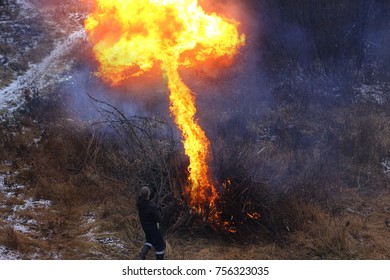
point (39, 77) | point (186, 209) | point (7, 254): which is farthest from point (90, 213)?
point (39, 77)

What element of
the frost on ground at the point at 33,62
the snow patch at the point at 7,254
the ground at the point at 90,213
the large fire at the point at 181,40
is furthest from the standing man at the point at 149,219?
the frost on ground at the point at 33,62

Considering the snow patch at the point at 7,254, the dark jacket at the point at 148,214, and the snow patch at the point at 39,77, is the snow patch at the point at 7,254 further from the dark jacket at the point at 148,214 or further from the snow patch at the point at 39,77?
the snow patch at the point at 39,77

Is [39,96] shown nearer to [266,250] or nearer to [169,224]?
[169,224]

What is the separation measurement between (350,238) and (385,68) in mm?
10699

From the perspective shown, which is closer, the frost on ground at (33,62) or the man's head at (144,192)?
the man's head at (144,192)

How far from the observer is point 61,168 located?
10586 mm

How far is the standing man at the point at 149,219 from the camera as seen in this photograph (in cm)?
611

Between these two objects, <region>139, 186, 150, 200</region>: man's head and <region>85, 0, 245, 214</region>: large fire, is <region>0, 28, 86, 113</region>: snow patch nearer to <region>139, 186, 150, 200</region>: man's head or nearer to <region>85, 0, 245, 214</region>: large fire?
<region>85, 0, 245, 214</region>: large fire

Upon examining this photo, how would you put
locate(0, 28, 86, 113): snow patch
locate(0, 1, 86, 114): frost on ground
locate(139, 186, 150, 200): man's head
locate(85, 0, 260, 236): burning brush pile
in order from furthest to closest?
1. locate(0, 1, 86, 114): frost on ground
2. locate(0, 28, 86, 113): snow patch
3. locate(85, 0, 260, 236): burning brush pile
4. locate(139, 186, 150, 200): man's head

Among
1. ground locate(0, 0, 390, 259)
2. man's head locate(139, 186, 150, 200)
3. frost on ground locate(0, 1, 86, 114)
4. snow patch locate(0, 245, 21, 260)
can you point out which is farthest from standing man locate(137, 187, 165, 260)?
frost on ground locate(0, 1, 86, 114)

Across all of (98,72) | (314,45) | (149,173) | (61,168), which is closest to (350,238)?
(149,173)

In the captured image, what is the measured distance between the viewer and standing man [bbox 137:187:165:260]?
6.11 metres

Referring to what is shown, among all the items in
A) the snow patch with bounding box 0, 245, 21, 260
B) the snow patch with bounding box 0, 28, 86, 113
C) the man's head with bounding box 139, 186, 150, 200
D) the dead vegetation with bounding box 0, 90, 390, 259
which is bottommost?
the dead vegetation with bounding box 0, 90, 390, 259
